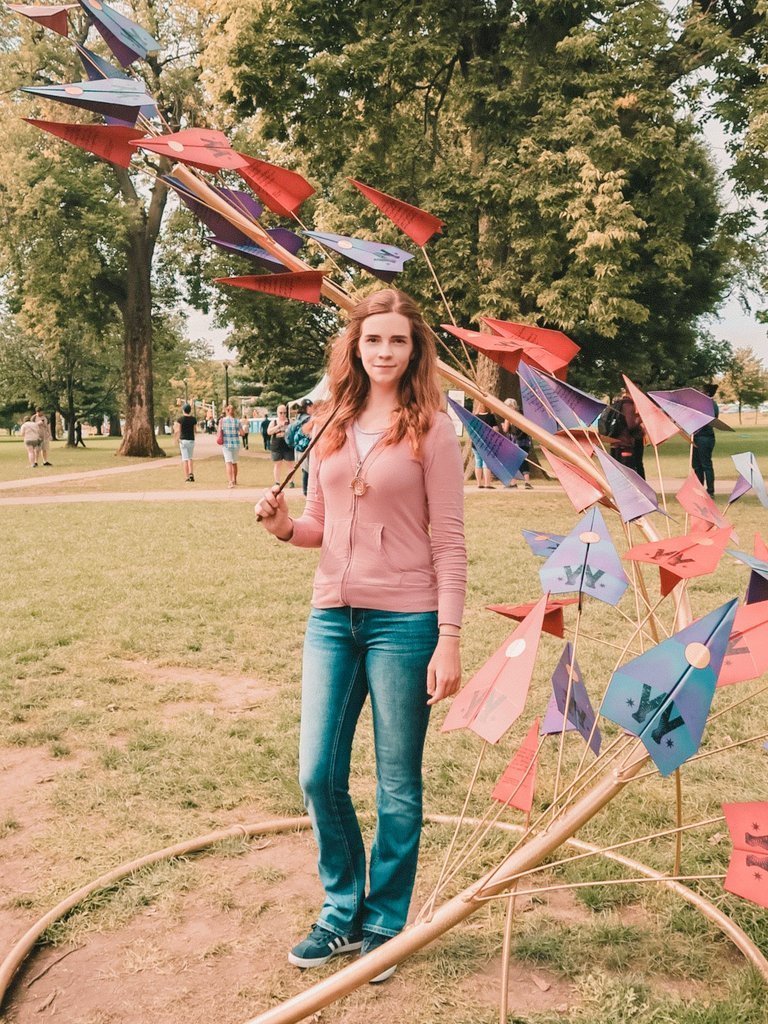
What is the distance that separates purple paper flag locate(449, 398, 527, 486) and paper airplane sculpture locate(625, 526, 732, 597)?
1.93 ft

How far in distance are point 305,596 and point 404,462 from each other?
528cm

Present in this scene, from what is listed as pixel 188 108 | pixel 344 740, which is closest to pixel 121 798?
pixel 344 740

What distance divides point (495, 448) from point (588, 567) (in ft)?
1.96

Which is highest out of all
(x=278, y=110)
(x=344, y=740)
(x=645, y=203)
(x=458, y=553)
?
(x=278, y=110)

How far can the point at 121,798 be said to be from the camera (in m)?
3.57

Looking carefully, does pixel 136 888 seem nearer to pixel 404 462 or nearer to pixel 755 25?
pixel 404 462

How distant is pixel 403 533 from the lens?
7.50ft

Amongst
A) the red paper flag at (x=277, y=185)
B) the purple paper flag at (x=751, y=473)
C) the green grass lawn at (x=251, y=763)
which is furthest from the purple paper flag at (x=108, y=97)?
the green grass lawn at (x=251, y=763)

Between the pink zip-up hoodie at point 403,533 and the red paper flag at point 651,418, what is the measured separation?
0.46m

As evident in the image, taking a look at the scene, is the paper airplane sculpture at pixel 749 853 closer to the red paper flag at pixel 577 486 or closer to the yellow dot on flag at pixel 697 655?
the yellow dot on flag at pixel 697 655

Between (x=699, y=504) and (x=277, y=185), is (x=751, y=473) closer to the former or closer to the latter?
(x=699, y=504)

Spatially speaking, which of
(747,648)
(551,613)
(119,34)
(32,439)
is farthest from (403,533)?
Result: (32,439)

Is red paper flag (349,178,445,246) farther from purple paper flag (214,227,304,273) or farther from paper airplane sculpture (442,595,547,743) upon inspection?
paper airplane sculpture (442,595,547,743)

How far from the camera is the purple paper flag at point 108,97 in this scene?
5.24 ft
